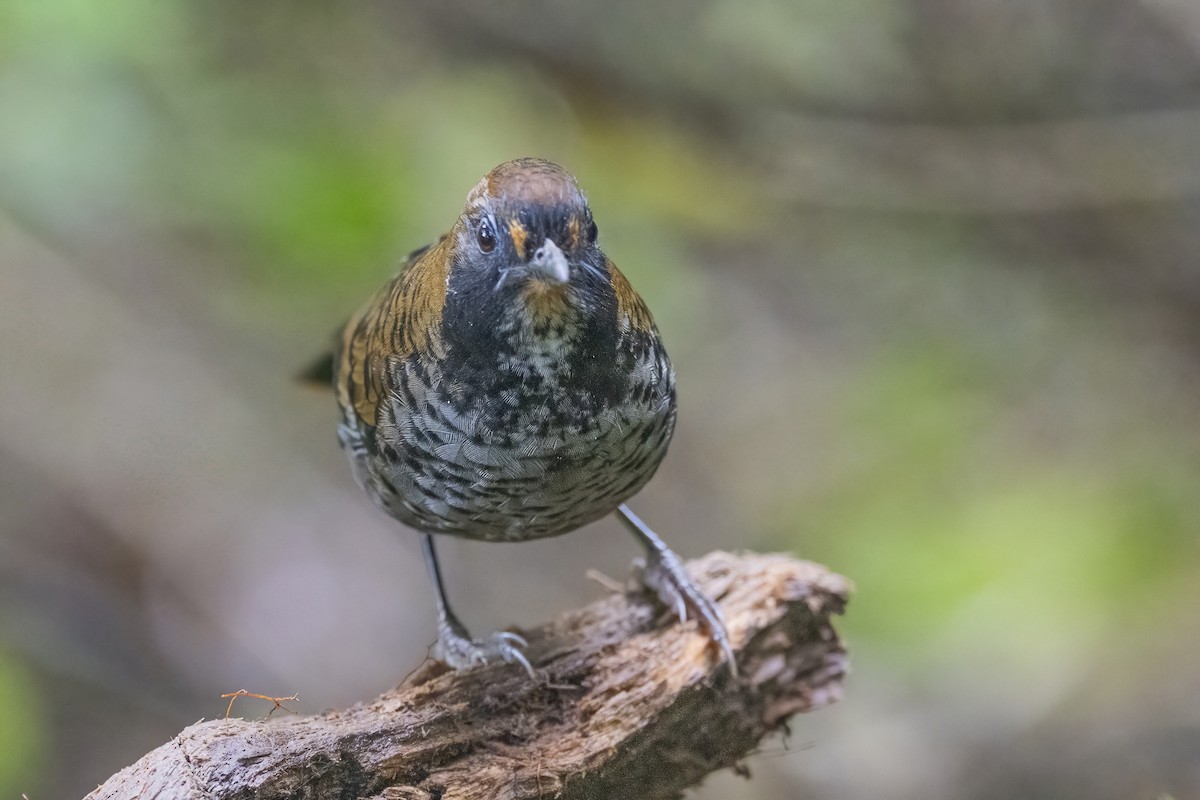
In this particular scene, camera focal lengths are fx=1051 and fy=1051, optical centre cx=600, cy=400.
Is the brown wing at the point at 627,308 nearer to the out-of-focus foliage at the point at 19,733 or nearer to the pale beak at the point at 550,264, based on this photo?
the pale beak at the point at 550,264

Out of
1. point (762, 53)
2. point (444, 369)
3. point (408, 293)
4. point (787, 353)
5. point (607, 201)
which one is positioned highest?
point (762, 53)

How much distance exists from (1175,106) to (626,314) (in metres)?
5.85

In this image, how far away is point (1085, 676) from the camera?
519cm

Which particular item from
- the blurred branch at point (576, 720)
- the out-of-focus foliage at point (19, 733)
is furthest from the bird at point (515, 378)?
the out-of-focus foliage at point (19, 733)

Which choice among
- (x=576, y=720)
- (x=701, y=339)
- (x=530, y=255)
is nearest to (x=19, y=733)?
(x=576, y=720)

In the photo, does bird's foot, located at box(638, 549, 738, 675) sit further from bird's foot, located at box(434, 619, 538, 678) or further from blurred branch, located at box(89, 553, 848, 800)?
bird's foot, located at box(434, 619, 538, 678)

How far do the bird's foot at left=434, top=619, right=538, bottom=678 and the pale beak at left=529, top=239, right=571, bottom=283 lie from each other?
133 centimetres

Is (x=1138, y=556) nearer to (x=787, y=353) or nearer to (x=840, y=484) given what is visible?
(x=840, y=484)

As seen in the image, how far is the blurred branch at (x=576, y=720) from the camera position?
256 centimetres

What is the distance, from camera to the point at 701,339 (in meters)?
7.00

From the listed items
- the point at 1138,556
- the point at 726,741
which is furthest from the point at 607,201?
the point at 726,741

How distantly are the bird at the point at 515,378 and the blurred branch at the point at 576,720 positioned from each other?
0.20 m

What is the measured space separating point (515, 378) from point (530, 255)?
1.16ft

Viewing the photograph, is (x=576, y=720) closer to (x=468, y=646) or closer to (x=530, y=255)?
(x=468, y=646)
